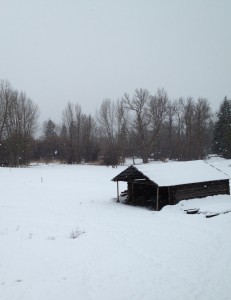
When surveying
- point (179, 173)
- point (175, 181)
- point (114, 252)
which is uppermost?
point (179, 173)

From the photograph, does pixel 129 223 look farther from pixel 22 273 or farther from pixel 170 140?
pixel 170 140

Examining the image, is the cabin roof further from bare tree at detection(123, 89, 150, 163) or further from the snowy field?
bare tree at detection(123, 89, 150, 163)

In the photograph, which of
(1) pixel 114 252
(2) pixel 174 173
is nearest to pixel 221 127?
(2) pixel 174 173

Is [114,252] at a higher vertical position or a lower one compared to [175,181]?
lower

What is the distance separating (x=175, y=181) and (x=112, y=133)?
52080 millimetres

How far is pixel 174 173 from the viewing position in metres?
22.1

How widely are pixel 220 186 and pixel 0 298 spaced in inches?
734

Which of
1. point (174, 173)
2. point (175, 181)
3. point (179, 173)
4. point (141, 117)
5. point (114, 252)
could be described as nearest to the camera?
point (114, 252)

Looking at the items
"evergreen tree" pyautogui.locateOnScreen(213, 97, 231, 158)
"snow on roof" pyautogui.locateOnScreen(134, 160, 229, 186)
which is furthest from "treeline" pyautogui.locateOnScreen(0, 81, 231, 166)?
"snow on roof" pyautogui.locateOnScreen(134, 160, 229, 186)

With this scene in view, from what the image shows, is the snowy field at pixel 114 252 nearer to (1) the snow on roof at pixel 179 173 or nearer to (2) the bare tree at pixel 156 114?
(1) the snow on roof at pixel 179 173

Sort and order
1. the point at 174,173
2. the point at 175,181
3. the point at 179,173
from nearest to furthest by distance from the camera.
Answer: the point at 175,181 → the point at 174,173 → the point at 179,173

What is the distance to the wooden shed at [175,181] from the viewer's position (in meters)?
20.7

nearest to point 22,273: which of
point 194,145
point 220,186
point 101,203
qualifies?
point 101,203

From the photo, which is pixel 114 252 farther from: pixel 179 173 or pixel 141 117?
pixel 141 117
